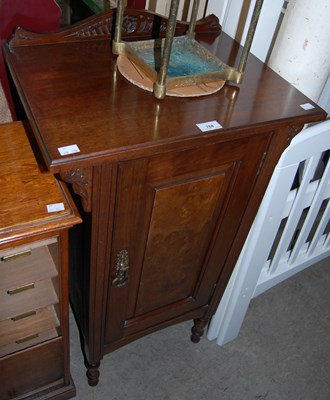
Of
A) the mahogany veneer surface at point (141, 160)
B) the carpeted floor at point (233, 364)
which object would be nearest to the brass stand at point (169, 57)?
the mahogany veneer surface at point (141, 160)

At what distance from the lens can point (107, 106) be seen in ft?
2.95

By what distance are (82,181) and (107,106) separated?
17 centimetres

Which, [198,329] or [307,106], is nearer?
[307,106]

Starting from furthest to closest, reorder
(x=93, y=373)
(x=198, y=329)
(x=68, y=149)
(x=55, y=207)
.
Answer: (x=198, y=329), (x=93, y=373), (x=55, y=207), (x=68, y=149)

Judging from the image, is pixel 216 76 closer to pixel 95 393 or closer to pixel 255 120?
pixel 255 120

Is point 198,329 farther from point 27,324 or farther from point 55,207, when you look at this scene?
point 55,207

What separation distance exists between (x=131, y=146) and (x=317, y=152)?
65 cm

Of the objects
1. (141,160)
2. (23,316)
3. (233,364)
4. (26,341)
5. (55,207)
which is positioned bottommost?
(233,364)

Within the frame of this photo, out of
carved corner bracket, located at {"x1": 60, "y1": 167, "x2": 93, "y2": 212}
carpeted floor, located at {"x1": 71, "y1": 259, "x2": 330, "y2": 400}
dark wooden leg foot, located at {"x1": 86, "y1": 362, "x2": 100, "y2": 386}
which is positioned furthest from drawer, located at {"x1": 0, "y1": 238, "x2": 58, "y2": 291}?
carpeted floor, located at {"x1": 71, "y1": 259, "x2": 330, "y2": 400}

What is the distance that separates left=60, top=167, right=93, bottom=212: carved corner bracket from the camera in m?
0.81

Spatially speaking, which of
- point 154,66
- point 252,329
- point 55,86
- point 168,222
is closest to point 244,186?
point 168,222

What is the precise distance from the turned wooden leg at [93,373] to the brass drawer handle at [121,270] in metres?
0.39

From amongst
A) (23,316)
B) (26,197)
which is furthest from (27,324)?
(26,197)

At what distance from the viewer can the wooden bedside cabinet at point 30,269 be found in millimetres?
871
